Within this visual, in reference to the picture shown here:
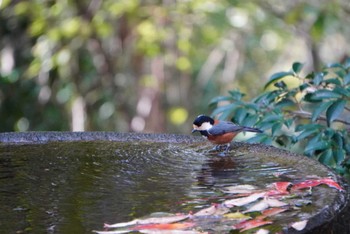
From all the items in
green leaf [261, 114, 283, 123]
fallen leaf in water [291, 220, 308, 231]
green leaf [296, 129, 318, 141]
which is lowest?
fallen leaf in water [291, 220, 308, 231]

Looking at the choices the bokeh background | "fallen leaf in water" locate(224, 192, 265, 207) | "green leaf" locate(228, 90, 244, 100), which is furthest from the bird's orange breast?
the bokeh background

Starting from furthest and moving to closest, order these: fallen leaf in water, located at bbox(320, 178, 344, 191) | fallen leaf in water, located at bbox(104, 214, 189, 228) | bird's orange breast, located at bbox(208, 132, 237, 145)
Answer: bird's orange breast, located at bbox(208, 132, 237, 145), fallen leaf in water, located at bbox(320, 178, 344, 191), fallen leaf in water, located at bbox(104, 214, 189, 228)

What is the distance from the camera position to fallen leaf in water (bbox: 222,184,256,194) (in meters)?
1.96

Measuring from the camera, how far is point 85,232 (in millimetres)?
1553

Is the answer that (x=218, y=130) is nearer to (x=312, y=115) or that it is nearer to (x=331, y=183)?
(x=312, y=115)

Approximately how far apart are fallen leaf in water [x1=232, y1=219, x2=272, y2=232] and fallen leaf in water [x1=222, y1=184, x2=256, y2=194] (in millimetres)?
364

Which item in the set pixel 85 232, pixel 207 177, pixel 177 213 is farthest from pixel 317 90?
pixel 85 232

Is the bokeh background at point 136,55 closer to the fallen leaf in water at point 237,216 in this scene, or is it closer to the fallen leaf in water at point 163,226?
the fallen leaf in water at point 237,216

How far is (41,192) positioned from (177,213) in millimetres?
477

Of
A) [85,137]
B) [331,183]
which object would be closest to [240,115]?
[85,137]

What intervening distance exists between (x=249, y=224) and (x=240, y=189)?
1.41 ft

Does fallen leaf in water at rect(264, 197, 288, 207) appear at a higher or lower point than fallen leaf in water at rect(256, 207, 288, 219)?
higher

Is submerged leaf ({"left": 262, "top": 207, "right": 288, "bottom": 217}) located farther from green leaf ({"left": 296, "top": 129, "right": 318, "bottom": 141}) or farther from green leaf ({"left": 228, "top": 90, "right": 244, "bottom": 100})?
green leaf ({"left": 228, "top": 90, "right": 244, "bottom": 100})

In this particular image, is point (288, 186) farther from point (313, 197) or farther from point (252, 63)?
point (252, 63)
